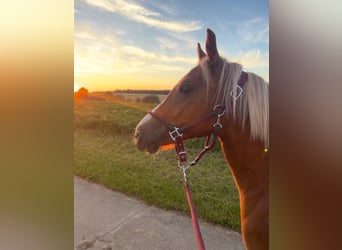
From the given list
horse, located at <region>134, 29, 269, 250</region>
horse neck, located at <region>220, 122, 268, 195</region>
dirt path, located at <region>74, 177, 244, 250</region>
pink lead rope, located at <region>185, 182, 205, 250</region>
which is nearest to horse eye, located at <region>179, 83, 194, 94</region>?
horse, located at <region>134, 29, 269, 250</region>

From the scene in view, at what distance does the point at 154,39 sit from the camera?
145cm

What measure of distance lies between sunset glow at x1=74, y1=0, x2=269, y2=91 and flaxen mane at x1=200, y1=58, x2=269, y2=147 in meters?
0.05

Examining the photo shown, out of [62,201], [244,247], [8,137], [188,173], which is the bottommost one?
[244,247]

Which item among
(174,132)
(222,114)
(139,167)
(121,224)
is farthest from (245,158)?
(121,224)

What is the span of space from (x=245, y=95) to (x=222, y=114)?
0.13 m

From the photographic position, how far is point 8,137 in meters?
1.44

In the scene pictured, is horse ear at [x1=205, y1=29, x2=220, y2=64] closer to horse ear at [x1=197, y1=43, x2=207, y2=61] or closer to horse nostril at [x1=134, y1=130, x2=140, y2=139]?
horse ear at [x1=197, y1=43, x2=207, y2=61]

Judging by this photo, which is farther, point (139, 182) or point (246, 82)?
point (139, 182)

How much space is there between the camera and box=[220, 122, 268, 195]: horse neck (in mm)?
1404

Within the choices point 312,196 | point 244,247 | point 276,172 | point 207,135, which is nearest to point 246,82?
point 207,135

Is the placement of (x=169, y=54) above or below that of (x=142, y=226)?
above

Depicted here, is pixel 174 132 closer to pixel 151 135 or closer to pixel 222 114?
pixel 151 135

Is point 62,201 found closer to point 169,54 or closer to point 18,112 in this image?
point 18,112

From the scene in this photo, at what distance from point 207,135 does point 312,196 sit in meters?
0.58
